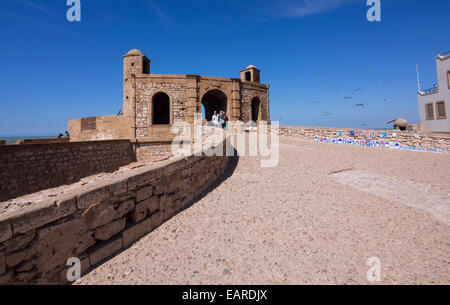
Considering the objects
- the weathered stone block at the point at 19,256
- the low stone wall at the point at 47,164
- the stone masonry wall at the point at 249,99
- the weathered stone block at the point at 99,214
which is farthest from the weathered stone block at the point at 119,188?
the stone masonry wall at the point at 249,99

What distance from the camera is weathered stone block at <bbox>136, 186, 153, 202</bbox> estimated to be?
3.09 m

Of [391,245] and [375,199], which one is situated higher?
[375,199]

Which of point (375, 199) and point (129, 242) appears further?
point (375, 199)

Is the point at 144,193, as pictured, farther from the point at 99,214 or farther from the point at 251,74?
the point at 251,74

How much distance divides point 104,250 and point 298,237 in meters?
2.77

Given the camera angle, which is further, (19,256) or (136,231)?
(136,231)

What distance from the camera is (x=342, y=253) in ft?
8.89

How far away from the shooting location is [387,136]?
1130 cm

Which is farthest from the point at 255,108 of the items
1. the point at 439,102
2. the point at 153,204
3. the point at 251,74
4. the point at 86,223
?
the point at 86,223

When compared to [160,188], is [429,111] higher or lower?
higher

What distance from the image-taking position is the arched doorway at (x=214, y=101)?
59.4ft
